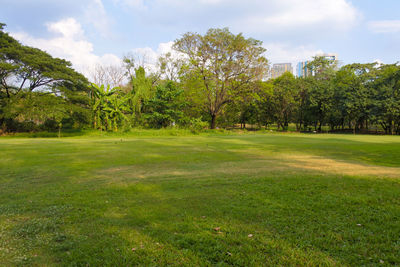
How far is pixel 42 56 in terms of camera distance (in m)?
23.2

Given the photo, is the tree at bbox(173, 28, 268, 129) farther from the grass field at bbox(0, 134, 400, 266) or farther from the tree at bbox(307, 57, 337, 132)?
the grass field at bbox(0, 134, 400, 266)

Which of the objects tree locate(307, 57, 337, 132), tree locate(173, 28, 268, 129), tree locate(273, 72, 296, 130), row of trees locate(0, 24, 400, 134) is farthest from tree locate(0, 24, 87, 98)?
tree locate(307, 57, 337, 132)

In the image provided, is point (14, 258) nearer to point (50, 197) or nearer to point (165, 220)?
point (165, 220)

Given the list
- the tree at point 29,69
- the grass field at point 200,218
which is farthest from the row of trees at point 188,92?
the grass field at point 200,218

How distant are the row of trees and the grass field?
61.7 ft

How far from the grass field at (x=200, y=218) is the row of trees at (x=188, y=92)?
741 inches

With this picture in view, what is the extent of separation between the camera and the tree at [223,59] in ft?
89.9

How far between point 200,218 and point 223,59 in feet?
88.0

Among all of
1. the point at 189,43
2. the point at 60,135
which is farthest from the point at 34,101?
the point at 189,43

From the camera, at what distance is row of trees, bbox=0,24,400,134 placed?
72.9 ft

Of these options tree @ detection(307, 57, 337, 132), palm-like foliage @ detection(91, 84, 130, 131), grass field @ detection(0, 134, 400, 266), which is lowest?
grass field @ detection(0, 134, 400, 266)

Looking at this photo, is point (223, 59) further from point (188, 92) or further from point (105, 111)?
point (105, 111)

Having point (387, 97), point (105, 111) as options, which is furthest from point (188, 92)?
point (387, 97)

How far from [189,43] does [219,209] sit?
27.2 m
